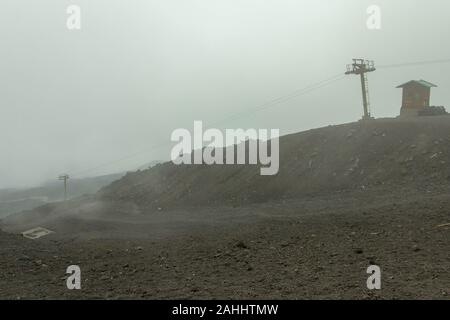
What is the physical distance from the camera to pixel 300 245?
12.2 m

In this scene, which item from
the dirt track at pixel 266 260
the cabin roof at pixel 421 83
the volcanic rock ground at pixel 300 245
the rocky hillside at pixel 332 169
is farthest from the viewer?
the cabin roof at pixel 421 83

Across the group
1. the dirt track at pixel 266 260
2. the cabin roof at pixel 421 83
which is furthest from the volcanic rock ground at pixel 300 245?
the cabin roof at pixel 421 83

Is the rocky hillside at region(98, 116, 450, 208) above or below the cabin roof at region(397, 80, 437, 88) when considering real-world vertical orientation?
below

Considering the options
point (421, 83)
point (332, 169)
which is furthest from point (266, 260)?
point (421, 83)

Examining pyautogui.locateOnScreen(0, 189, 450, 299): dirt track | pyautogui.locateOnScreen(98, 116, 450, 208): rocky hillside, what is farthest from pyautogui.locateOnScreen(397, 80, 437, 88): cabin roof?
pyautogui.locateOnScreen(0, 189, 450, 299): dirt track

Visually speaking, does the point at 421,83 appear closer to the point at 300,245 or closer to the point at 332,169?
the point at 332,169

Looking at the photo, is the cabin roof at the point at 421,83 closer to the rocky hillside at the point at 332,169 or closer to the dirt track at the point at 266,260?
the rocky hillside at the point at 332,169

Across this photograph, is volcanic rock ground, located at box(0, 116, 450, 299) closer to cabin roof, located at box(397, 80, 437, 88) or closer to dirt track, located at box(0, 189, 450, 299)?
dirt track, located at box(0, 189, 450, 299)

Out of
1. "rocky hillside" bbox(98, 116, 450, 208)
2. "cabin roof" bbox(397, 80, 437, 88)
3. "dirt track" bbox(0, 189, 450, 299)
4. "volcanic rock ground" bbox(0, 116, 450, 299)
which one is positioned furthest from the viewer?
"cabin roof" bbox(397, 80, 437, 88)

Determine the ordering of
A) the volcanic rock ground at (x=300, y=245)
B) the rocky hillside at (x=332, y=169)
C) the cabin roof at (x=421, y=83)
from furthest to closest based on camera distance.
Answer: the cabin roof at (x=421, y=83), the rocky hillside at (x=332, y=169), the volcanic rock ground at (x=300, y=245)

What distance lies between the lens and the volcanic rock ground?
884 centimetres

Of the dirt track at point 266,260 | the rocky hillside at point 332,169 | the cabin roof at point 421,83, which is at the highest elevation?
the cabin roof at point 421,83

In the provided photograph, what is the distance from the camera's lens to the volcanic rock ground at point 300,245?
8.84 m
